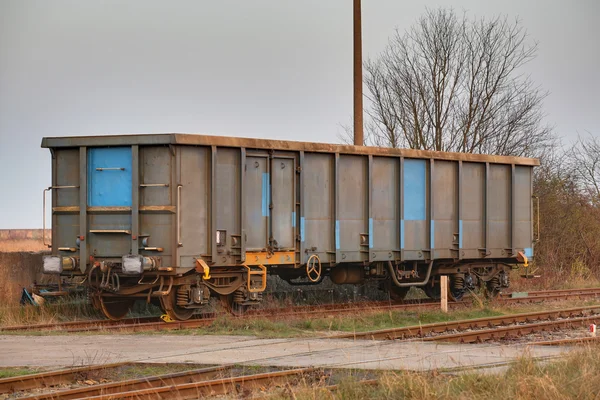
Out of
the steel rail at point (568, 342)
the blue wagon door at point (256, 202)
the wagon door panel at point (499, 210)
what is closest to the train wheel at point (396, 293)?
the wagon door panel at point (499, 210)

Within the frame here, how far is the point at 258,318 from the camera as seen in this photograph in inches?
592

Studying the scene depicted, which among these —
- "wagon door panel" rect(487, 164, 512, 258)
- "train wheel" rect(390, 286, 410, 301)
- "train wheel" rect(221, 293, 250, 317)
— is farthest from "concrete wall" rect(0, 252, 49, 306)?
"wagon door panel" rect(487, 164, 512, 258)

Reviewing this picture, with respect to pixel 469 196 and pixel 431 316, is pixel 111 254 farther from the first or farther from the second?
pixel 469 196

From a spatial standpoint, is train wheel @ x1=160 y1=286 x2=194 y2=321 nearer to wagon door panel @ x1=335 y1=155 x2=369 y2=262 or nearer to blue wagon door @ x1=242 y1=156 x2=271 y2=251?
blue wagon door @ x1=242 y1=156 x2=271 y2=251

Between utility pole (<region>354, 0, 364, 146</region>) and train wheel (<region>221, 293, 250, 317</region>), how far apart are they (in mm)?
7198

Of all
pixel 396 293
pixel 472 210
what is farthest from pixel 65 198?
pixel 472 210

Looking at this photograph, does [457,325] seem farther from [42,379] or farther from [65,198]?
[42,379]

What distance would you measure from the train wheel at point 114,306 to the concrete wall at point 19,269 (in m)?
3.16

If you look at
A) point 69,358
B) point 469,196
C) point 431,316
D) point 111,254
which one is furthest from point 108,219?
point 469,196

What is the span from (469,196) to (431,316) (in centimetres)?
437

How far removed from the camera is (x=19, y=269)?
1892 centimetres

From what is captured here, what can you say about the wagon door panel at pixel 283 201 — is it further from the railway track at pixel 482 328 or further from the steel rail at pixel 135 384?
the steel rail at pixel 135 384

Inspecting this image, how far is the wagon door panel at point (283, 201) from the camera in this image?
16234 millimetres

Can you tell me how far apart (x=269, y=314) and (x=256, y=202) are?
2.10 meters
